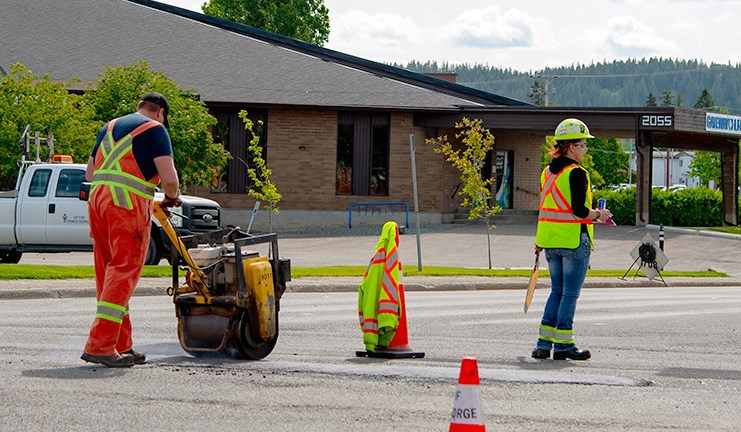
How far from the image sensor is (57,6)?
48188 millimetres

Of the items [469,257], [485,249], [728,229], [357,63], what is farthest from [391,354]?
[357,63]

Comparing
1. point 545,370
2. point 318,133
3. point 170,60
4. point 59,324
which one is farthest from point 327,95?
point 545,370

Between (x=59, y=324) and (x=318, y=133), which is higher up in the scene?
(x=318, y=133)

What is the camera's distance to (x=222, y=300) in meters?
9.77

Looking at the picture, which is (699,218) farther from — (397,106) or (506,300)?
(506,300)

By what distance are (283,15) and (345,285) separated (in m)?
53.9

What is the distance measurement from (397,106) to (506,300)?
2347 centimetres

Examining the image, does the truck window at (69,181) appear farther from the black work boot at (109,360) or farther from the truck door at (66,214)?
the black work boot at (109,360)

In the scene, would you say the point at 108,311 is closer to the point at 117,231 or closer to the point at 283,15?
the point at 117,231

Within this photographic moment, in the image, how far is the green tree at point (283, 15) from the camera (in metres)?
72.4

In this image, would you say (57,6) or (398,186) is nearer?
(398,186)

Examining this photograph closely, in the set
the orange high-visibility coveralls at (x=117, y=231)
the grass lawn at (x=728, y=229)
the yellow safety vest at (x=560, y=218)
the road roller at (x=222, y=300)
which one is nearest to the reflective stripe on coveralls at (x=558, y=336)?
the yellow safety vest at (x=560, y=218)

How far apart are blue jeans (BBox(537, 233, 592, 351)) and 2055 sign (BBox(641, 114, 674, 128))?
28.9 m

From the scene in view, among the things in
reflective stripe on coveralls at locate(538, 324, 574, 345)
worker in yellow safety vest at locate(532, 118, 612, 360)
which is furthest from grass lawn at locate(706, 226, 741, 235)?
reflective stripe on coveralls at locate(538, 324, 574, 345)
